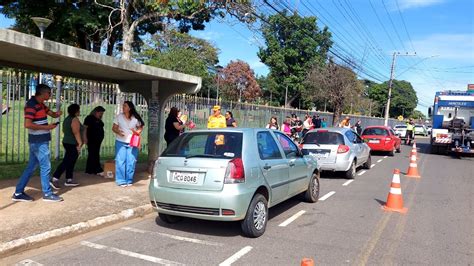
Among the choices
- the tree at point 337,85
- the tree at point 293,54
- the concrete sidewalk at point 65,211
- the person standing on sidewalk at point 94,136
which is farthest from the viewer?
the tree at point 293,54

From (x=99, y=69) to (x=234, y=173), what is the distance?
14.2 ft

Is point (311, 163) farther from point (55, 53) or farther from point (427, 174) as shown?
point (427, 174)

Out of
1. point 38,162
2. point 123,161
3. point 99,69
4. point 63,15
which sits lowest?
point 123,161

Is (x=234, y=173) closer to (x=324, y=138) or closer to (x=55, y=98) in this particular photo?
(x=324, y=138)

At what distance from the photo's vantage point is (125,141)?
8648mm

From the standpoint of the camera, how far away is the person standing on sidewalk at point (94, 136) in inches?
376

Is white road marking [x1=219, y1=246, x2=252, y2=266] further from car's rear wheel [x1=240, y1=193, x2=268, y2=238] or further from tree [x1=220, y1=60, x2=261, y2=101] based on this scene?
tree [x1=220, y1=60, x2=261, y2=101]

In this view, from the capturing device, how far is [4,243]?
4.98m

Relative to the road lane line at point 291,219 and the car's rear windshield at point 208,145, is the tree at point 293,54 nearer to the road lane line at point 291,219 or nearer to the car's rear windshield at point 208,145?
the road lane line at point 291,219

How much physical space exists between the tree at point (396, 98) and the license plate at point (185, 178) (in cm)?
9904

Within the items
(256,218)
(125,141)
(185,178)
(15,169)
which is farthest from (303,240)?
(15,169)

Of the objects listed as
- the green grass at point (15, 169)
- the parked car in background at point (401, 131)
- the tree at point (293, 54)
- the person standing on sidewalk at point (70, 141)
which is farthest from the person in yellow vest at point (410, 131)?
the tree at point (293, 54)

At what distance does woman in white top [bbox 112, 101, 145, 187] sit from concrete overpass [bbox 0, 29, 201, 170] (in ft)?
2.94

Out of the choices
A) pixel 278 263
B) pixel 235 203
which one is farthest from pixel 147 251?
pixel 278 263
